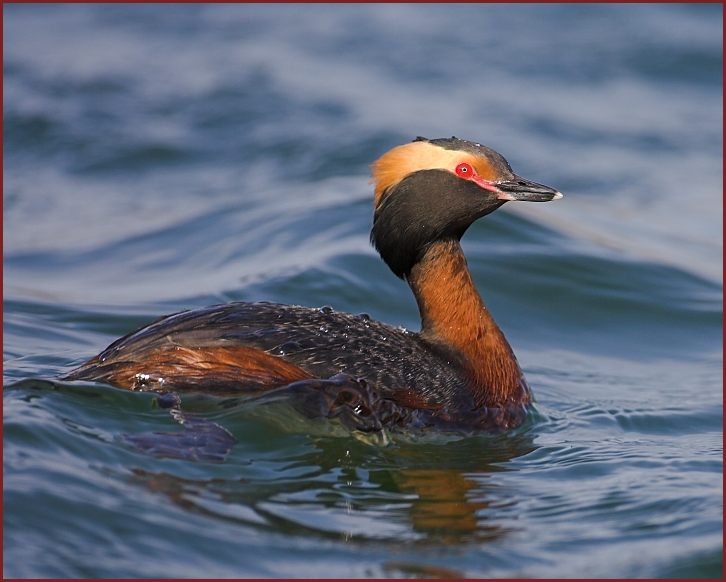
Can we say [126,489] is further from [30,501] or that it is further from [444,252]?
[444,252]

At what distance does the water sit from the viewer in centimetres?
652

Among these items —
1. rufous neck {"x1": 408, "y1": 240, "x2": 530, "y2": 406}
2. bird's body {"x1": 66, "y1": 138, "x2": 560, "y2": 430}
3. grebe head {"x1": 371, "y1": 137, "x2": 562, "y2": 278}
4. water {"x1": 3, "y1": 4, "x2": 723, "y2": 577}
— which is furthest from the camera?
rufous neck {"x1": 408, "y1": 240, "x2": 530, "y2": 406}

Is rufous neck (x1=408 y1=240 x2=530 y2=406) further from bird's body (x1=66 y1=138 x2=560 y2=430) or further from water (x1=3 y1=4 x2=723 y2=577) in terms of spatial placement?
water (x1=3 y1=4 x2=723 y2=577)

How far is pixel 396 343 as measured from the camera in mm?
8320

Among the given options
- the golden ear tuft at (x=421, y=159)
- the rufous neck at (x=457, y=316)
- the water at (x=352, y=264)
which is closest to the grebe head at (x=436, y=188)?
the golden ear tuft at (x=421, y=159)

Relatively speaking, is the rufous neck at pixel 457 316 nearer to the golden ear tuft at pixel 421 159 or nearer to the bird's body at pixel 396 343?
the bird's body at pixel 396 343

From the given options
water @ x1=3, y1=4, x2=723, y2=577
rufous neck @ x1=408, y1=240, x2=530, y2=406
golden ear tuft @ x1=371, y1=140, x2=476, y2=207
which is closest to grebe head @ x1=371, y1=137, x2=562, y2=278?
golden ear tuft @ x1=371, y1=140, x2=476, y2=207

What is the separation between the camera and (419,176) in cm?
855

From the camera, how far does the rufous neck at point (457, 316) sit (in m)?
8.68

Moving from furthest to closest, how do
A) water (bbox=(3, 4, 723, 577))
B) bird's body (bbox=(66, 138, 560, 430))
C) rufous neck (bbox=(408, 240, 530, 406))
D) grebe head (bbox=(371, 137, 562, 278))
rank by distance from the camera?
rufous neck (bbox=(408, 240, 530, 406)), grebe head (bbox=(371, 137, 562, 278)), bird's body (bbox=(66, 138, 560, 430)), water (bbox=(3, 4, 723, 577))

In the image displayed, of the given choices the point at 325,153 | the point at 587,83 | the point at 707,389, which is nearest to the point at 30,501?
the point at 707,389

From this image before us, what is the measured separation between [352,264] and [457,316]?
3.41 m

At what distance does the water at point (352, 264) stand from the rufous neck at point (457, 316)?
42 centimetres

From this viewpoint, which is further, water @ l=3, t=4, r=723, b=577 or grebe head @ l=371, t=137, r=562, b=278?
grebe head @ l=371, t=137, r=562, b=278
